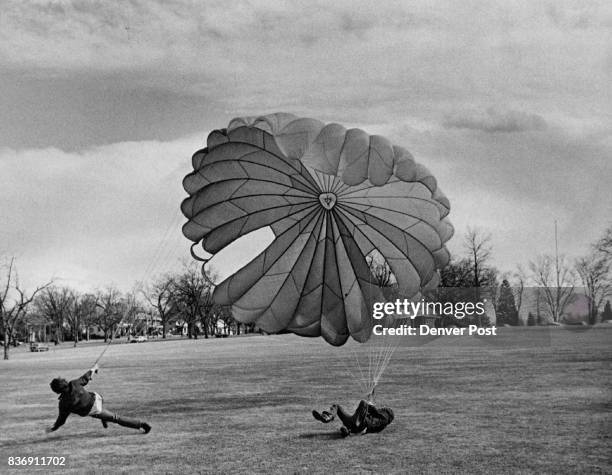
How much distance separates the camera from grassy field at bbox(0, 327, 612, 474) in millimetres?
9828

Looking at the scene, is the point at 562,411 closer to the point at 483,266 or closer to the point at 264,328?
the point at 264,328

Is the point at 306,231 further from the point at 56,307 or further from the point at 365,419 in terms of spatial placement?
the point at 56,307

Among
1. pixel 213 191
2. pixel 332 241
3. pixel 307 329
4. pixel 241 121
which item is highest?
pixel 241 121

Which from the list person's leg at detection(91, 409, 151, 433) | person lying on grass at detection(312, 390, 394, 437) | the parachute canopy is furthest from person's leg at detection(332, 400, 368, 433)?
person's leg at detection(91, 409, 151, 433)

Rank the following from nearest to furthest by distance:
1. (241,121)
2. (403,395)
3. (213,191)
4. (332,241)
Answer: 1. (241,121)
2. (213,191)
3. (332,241)
4. (403,395)

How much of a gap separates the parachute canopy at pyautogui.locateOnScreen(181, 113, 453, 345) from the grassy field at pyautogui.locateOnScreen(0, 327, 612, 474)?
2246 mm

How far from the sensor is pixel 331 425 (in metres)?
12.9

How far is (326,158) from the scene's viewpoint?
11086 millimetres

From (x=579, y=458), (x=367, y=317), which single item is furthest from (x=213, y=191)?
(x=579, y=458)

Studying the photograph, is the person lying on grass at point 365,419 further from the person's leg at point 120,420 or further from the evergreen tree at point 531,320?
the evergreen tree at point 531,320

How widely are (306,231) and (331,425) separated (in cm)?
390

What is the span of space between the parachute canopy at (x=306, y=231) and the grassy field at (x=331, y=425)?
2.25 meters

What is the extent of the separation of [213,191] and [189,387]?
8.97m

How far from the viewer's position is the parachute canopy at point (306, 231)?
1311cm
